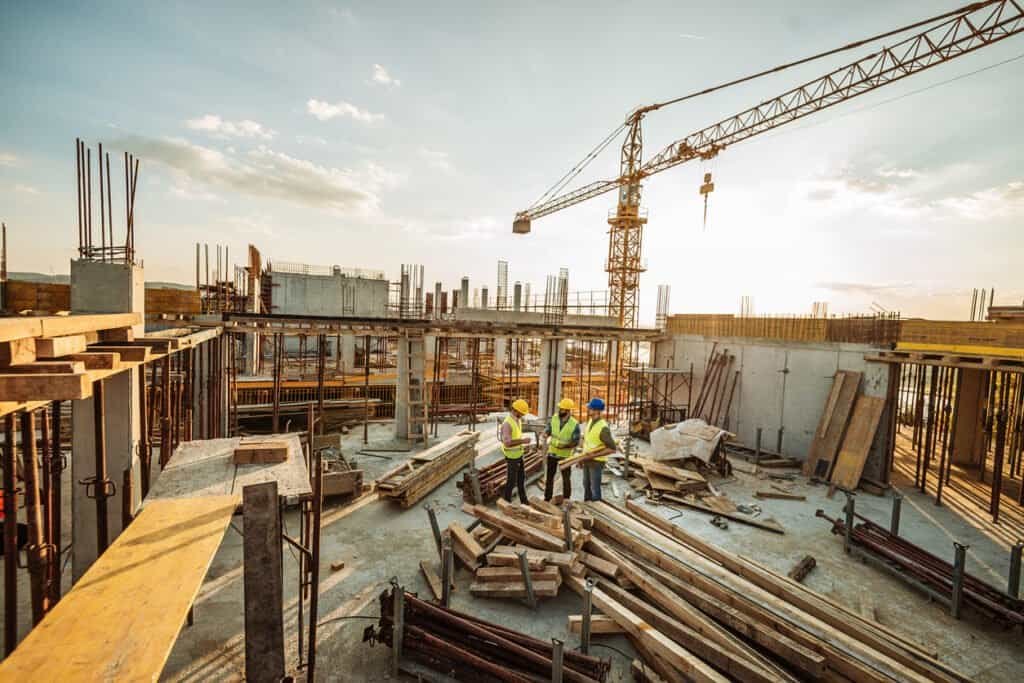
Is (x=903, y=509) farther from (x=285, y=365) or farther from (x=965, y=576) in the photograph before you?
(x=285, y=365)

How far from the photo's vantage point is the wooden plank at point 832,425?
37.1ft

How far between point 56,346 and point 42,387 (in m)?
0.89

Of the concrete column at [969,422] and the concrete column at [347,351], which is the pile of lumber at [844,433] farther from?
the concrete column at [347,351]

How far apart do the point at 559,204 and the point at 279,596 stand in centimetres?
4386

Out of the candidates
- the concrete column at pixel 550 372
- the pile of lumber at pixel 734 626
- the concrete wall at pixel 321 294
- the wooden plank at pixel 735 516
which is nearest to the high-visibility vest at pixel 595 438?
the pile of lumber at pixel 734 626

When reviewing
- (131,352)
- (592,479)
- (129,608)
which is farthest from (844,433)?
(131,352)

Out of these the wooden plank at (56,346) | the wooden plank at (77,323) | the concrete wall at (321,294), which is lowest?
the wooden plank at (56,346)

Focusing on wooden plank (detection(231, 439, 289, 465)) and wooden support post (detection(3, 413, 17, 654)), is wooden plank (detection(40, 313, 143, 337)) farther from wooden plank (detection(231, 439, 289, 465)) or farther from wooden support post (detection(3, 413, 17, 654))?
wooden plank (detection(231, 439, 289, 465))

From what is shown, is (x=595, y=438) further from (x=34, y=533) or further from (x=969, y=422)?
(x=969, y=422)

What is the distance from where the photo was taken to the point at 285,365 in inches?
846

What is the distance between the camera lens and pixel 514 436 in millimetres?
7469

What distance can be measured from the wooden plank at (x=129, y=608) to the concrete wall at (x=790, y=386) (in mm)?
13648

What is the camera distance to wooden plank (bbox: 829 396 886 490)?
Result: 10.7m

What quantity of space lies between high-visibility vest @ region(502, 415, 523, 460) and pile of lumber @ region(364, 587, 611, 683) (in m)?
3.08
